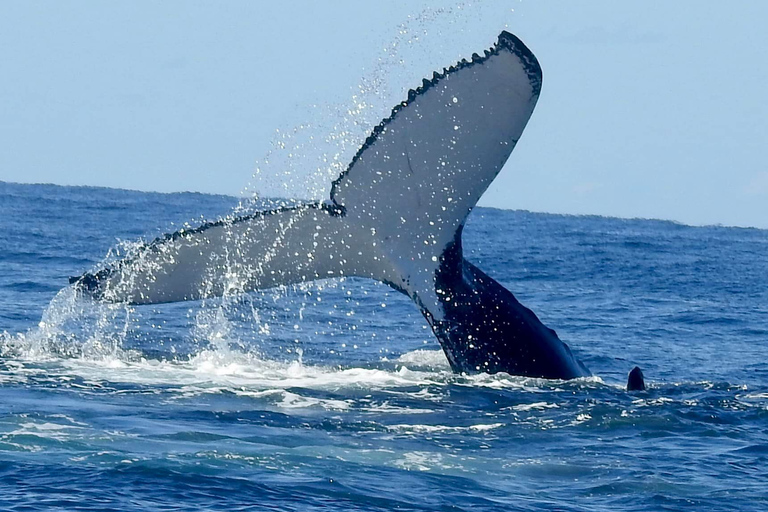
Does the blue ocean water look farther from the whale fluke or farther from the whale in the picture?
the whale

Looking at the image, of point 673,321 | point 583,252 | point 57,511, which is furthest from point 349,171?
point 583,252

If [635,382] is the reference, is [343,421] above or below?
below

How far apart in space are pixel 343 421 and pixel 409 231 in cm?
138

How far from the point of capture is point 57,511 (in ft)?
20.1

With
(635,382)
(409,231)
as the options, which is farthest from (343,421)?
(635,382)

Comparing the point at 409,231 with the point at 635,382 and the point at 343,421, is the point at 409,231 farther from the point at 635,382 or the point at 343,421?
the point at 635,382

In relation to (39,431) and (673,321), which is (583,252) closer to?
(673,321)

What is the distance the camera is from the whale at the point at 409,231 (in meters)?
7.48

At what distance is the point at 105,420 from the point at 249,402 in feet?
4.04

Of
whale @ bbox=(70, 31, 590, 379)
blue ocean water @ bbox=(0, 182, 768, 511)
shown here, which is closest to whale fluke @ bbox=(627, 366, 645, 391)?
blue ocean water @ bbox=(0, 182, 768, 511)

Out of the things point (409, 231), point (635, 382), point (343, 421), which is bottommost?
point (343, 421)

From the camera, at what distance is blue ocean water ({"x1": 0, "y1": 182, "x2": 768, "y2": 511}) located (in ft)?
22.1

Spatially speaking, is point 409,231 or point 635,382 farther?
point 635,382

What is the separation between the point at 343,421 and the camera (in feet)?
28.1
